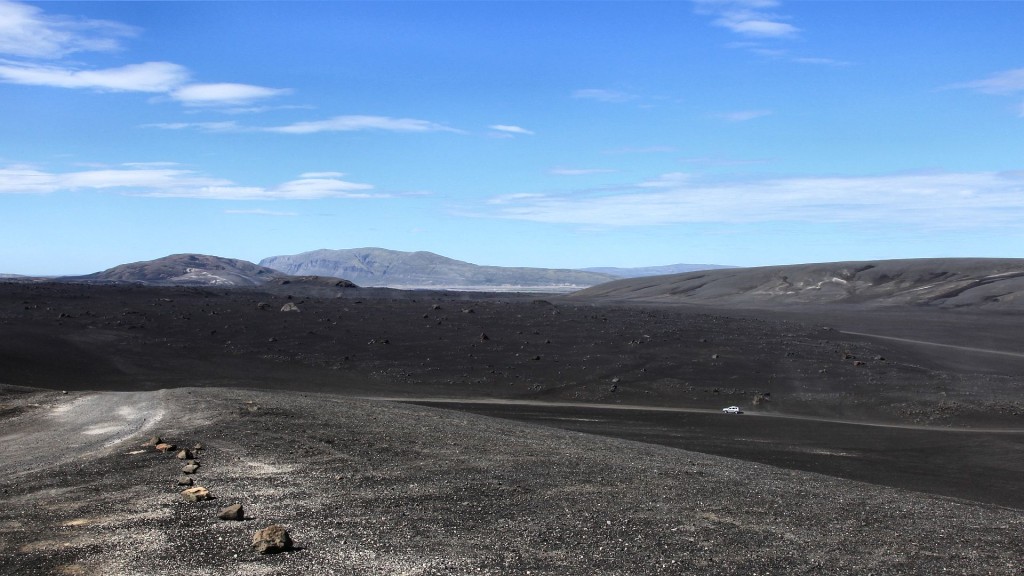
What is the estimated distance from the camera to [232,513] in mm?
8789

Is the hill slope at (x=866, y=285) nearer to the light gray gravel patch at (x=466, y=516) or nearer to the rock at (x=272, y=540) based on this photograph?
the light gray gravel patch at (x=466, y=516)

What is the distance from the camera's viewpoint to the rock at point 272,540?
7773mm

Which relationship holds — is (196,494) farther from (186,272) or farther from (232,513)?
(186,272)

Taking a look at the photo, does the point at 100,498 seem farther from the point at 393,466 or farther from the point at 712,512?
the point at 712,512

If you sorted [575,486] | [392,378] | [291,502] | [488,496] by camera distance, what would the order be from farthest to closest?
[392,378]
[575,486]
[488,496]
[291,502]

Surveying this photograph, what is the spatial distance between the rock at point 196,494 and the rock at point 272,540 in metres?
1.84

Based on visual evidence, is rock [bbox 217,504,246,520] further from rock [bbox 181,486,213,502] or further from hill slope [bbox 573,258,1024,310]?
hill slope [bbox 573,258,1024,310]

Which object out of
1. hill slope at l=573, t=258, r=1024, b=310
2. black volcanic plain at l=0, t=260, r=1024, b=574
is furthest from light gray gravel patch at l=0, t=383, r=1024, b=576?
hill slope at l=573, t=258, r=1024, b=310

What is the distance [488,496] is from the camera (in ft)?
33.8

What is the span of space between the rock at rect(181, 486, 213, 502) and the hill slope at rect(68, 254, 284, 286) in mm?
119375

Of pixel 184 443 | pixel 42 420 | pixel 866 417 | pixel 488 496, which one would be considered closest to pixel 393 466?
pixel 488 496

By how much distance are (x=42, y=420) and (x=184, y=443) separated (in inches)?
249

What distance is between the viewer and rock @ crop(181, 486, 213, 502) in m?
9.55

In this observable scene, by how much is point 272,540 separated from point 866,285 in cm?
7171
